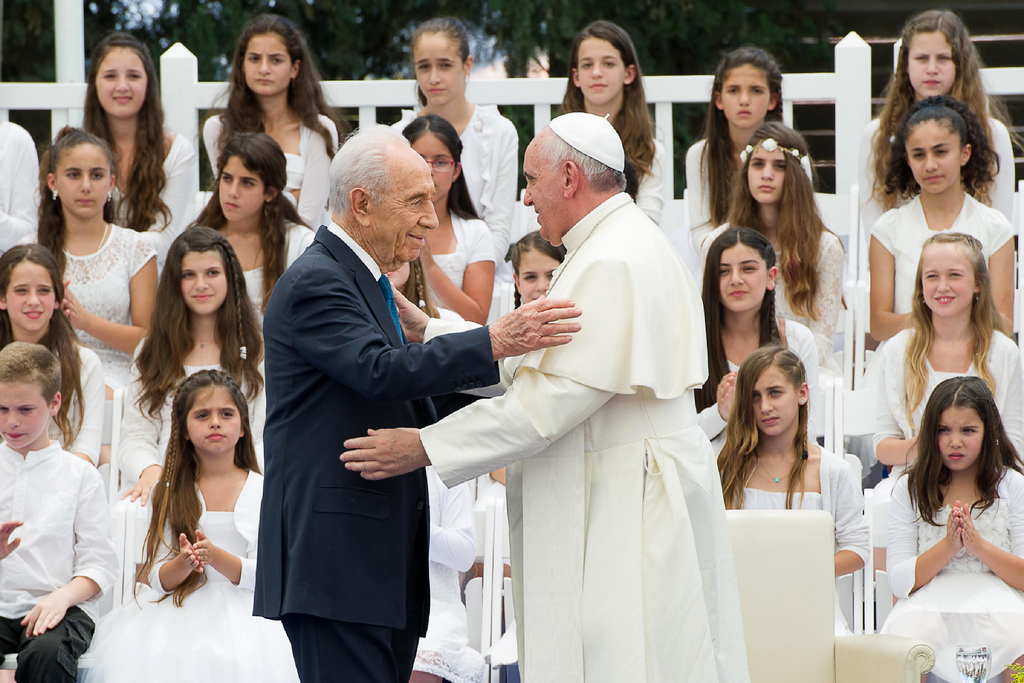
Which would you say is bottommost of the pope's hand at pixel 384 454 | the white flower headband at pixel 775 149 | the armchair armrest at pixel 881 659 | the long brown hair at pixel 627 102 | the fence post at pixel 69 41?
the armchair armrest at pixel 881 659

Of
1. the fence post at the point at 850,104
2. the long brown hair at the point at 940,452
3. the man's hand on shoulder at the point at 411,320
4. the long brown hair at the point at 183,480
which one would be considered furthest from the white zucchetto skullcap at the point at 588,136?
the fence post at the point at 850,104

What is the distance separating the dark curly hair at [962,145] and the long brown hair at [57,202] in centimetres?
345

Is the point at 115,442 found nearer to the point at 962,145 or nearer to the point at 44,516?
the point at 44,516

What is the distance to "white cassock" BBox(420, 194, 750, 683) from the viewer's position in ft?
A: 10.7

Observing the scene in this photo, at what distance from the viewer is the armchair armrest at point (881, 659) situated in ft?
13.5

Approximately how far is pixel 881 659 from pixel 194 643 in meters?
2.14

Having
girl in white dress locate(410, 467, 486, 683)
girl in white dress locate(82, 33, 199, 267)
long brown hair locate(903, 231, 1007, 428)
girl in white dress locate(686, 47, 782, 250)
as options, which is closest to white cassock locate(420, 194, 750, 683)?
girl in white dress locate(410, 467, 486, 683)

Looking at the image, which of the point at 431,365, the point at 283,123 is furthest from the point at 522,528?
the point at 283,123

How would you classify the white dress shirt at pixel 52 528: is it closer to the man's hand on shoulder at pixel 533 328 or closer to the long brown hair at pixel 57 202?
the long brown hair at pixel 57 202

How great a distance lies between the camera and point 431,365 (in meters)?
3.14

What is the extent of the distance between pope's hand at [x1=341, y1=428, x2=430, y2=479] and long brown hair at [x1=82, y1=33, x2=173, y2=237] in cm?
354

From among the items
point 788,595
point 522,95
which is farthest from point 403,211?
point 522,95

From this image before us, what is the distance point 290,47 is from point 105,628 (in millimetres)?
3124

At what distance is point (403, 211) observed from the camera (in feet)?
10.9
